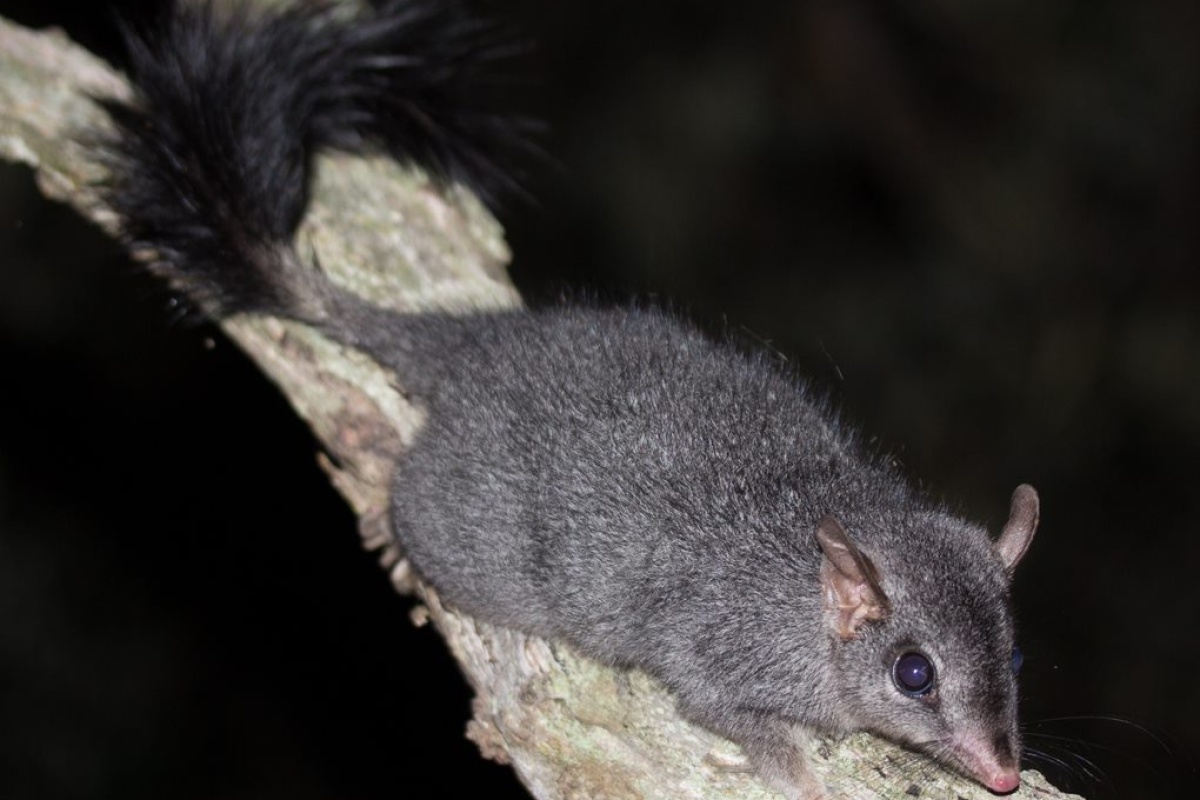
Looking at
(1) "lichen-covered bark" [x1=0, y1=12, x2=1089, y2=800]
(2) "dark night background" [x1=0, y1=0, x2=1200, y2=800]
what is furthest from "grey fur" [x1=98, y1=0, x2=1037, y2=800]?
(2) "dark night background" [x1=0, y1=0, x2=1200, y2=800]

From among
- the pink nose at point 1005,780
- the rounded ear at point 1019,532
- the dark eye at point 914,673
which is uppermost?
the rounded ear at point 1019,532

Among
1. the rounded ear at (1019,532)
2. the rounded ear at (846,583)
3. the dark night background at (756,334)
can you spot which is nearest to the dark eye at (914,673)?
the rounded ear at (846,583)

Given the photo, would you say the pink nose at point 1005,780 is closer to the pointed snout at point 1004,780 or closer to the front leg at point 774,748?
the pointed snout at point 1004,780

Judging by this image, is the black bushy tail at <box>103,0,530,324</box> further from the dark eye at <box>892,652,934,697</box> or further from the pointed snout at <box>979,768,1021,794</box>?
the pointed snout at <box>979,768,1021,794</box>

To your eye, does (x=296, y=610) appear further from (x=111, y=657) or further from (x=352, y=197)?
(x=352, y=197)

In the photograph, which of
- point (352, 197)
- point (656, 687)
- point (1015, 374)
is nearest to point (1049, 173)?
point (1015, 374)

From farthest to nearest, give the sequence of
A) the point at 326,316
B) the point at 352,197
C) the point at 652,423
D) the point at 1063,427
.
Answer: the point at 1063,427 < the point at 352,197 < the point at 326,316 < the point at 652,423
